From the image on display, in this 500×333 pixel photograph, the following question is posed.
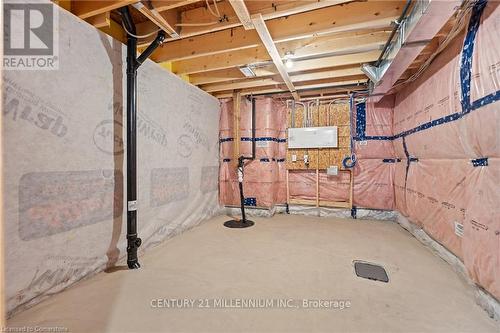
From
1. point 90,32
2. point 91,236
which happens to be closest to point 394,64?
point 90,32

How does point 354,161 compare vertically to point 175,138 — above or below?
below

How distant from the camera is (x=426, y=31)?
187 centimetres

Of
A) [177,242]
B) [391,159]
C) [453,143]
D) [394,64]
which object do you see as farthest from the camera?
[391,159]

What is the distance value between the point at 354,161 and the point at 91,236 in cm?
402

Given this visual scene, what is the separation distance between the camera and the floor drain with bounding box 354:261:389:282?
2.04 metres

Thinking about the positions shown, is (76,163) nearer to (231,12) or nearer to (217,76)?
(231,12)

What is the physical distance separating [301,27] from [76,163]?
7.89 ft

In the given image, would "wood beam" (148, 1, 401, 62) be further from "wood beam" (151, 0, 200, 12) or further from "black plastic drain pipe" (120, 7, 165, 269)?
"wood beam" (151, 0, 200, 12)

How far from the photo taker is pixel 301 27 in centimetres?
227

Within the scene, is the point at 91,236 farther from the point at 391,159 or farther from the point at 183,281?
the point at 391,159

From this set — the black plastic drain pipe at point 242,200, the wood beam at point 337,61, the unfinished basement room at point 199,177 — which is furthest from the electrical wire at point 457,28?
the black plastic drain pipe at point 242,200

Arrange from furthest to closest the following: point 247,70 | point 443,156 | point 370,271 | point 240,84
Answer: point 240,84 → point 247,70 → point 443,156 → point 370,271

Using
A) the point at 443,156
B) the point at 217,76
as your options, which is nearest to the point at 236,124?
the point at 217,76

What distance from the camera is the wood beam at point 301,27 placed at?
80.5 inches
